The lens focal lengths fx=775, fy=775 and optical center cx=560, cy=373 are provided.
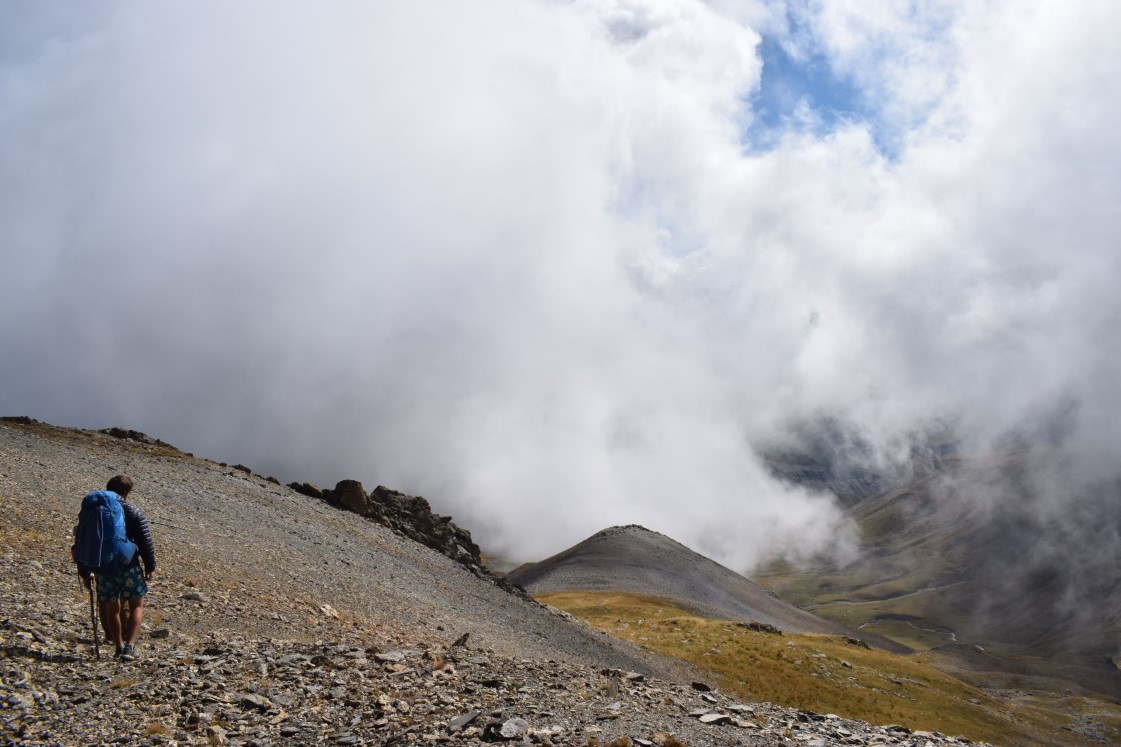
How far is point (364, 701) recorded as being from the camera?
1631 cm

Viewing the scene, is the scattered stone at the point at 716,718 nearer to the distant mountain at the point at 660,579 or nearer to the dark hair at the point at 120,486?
the dark hair at the point at 120,486

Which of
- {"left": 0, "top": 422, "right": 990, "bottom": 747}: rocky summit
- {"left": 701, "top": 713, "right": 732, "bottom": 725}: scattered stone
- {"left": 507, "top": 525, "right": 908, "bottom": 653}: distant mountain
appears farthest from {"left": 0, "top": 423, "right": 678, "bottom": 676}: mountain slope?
{"left": 507, "top": 525, "right": 908, "bottom": 653}: distant mountain

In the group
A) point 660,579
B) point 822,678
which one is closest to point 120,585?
point 822,678

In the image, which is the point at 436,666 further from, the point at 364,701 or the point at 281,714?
the point at 281,714

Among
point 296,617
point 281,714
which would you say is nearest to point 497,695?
point 281,714

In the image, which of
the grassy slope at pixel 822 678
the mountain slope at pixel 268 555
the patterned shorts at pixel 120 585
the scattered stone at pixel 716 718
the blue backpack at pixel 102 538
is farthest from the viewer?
the grassy slope at pixel 822 678

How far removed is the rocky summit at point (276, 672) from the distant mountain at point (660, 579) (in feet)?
275

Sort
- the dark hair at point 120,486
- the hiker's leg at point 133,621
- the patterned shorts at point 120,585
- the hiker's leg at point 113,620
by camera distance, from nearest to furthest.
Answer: the patterned shorts at point 120,585 < the hiker's leg at point 113,620 < the hiker's leg at point 133,621 < the dark hair at point 120,486

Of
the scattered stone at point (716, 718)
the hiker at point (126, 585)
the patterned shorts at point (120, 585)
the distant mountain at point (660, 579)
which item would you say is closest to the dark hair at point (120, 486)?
the hiker at point (126, 585)

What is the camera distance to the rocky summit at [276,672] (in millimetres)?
14336

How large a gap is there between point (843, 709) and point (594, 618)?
33998 millimetres

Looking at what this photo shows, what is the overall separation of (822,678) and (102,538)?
6128cm

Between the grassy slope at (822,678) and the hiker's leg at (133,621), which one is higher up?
the grassy slope at (822,678)

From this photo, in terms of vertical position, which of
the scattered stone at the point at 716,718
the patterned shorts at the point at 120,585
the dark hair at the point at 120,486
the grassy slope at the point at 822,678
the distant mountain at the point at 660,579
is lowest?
the patterned shorts at the point at 120,585
